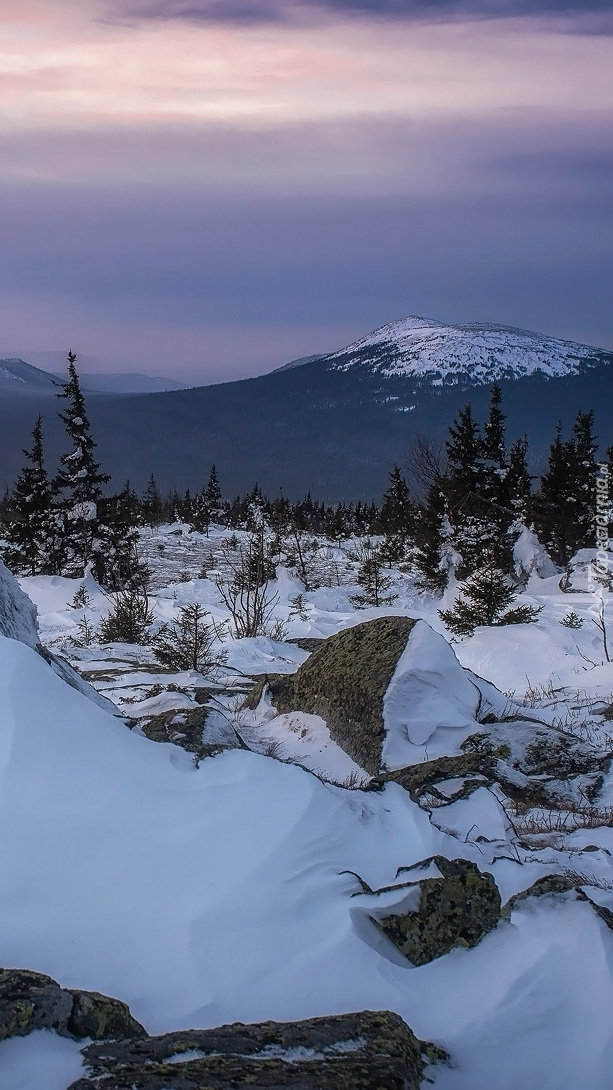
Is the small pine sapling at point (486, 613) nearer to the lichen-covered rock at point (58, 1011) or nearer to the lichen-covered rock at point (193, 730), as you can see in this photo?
the lichen-covered rock at point (193, 730)

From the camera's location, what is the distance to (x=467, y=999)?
2.38 m

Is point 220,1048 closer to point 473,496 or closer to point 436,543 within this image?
point 436,543

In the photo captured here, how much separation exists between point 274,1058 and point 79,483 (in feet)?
71.0

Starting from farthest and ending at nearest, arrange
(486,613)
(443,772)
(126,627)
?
(486,613)
(126,627)
(443,772)

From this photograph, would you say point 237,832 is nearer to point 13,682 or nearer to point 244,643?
point 13,682

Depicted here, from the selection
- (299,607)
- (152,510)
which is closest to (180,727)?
(299,607)

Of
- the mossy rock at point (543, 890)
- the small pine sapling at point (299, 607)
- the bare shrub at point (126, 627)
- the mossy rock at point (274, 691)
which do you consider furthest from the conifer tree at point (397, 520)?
the mossy rock at point (543, 890)

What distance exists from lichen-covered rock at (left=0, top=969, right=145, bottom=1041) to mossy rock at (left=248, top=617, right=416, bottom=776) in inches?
142

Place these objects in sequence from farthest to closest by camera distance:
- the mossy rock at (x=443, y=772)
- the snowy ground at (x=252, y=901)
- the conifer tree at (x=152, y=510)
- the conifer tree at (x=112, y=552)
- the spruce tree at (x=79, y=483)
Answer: the conifer tree at (x=152, y=510) → the spruce tree at (x=79, y=483) → the conifer tree at (x=112, y=552) → the mossy rock at (x=443, y=772) → the snowy ground at (x=252, y=901)

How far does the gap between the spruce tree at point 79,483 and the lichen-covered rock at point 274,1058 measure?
2035cm

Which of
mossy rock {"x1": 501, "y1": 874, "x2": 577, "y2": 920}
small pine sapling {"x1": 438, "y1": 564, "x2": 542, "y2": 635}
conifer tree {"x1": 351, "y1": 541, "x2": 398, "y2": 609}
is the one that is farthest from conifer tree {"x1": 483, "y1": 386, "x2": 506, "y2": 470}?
mossy rock {"x1": 501, "y1": 874, "x2": 577, "y2": 920}

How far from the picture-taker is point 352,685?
6.05 m

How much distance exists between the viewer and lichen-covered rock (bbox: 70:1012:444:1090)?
5.54 feet

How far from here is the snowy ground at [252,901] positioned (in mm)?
2170
